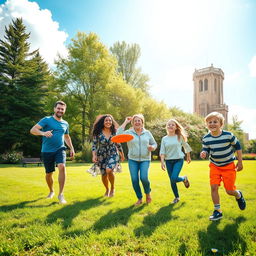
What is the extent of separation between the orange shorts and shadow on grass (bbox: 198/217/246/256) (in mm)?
725

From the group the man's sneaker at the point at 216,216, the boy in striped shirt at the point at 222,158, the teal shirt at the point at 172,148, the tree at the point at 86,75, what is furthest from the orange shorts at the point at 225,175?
the tree at the point at 86,75

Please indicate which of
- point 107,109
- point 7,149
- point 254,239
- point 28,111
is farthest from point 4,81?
point 254,239

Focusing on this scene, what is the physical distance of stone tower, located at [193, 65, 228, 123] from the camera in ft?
256

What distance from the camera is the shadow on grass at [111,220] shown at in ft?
10.5

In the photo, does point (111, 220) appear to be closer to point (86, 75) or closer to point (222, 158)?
point (222, 158)

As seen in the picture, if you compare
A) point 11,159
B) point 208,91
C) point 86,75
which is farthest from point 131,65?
point 208,91

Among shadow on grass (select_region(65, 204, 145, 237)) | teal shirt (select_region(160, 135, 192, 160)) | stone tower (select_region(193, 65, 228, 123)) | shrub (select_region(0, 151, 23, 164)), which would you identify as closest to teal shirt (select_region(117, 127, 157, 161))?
teal shirt (select_region(160, 135, 192, 160))

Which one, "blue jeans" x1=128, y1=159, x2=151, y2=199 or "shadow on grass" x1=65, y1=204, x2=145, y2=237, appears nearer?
"shadow on grass" x1=65, y1=204, x2=145, y2=237

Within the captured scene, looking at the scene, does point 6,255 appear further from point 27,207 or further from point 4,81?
point 4,81

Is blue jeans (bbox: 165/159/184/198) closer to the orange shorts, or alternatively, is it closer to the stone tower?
the orange shorts

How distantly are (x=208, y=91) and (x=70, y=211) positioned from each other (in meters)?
81.8

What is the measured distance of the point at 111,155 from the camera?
19.3 ft

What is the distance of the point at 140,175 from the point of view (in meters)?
5.00

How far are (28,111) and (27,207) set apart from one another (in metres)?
29.1
